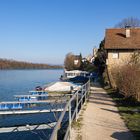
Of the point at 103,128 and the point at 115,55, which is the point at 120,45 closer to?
the point at 115,55

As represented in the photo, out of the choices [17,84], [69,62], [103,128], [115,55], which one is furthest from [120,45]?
[69,62]

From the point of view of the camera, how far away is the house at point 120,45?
40328mm

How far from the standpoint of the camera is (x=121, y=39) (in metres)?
41.9

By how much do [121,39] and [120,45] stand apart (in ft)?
5.07

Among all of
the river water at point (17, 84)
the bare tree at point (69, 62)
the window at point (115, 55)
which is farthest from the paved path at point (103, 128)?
the bare tree at point (69, 62)

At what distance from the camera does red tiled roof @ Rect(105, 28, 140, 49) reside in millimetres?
40638

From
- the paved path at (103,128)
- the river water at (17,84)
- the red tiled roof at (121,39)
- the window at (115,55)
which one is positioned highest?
the red tiled roof at (121,39)

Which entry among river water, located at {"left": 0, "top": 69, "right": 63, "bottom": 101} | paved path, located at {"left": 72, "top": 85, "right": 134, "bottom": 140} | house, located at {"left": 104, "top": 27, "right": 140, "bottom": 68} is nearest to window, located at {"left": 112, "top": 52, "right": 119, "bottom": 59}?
house, located at {"left": 104, "top": 27, "right": 140, "bottom": 68}

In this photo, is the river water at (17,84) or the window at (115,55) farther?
the river water at (17,84)

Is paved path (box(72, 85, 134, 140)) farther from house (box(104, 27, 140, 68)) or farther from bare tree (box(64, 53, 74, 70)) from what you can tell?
bare tree (box(64, 53, 74, 70))

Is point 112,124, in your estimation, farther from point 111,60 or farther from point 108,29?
point 108,29

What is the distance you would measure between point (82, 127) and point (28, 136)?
27.5 feet

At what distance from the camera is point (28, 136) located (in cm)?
1777

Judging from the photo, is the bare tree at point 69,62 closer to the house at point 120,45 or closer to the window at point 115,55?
the house at point 120,45
